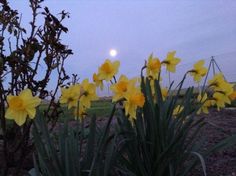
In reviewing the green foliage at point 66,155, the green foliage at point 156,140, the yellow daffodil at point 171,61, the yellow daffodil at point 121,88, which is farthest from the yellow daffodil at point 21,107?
the yellow daffodil at point 171,61

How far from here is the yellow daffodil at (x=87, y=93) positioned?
1944mm

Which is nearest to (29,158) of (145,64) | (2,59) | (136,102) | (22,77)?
(22,77)

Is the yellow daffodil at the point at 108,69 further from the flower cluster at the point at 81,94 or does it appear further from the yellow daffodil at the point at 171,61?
the yellow daffodil at the point at 171,61

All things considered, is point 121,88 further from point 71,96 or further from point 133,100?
point 71,96

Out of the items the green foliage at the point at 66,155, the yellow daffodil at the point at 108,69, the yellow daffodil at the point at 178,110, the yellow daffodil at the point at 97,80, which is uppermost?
the yellow daffodil at the point at 108,69

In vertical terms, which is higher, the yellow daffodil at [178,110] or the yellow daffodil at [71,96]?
the yellow daffodil at [71,96]

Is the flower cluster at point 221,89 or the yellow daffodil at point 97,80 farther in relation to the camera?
the flower cluster at point 221,89

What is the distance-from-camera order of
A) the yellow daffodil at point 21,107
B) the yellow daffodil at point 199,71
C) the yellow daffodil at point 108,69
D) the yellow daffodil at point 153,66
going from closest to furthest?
the yellow daffodil at point 21,107
the yellow daffodil at point 108,69
the yellow daffodil at point 153,66
the yellow daffodil at point 199,71

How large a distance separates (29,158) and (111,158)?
1651mm

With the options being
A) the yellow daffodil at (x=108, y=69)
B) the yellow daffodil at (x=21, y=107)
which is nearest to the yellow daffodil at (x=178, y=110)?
the yellow daffodil at (x=108, y=69)

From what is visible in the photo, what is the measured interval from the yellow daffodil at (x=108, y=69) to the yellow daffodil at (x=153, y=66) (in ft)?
0.78

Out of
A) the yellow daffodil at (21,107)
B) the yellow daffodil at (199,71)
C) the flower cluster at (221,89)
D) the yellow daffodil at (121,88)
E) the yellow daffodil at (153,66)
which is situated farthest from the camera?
the yellow daffodil at (199,71)

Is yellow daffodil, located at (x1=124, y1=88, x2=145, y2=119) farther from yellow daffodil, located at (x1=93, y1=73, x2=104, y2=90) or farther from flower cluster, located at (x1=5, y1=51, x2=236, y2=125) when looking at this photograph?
yellow daffodil, located at (x1=93, y1=73, x2=104, y2=90)

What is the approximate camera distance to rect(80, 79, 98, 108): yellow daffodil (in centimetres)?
194
